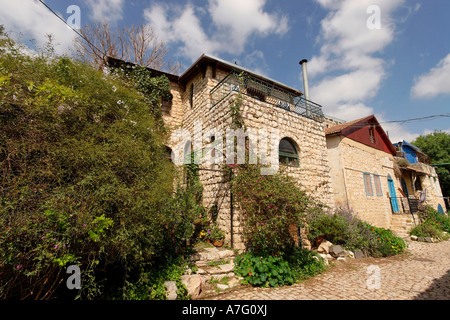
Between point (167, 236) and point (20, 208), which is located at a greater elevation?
point (20, 208)

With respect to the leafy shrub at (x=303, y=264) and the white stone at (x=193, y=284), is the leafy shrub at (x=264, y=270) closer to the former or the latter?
the leafy shrub at (x=303, y=264)

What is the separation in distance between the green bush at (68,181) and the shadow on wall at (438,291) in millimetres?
5268

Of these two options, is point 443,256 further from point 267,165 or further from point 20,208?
point 20,208

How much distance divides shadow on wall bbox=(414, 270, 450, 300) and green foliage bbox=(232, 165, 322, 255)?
249 cm

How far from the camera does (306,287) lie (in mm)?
4133

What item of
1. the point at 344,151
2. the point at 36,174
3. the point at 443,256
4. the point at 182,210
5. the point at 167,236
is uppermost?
the point at 344,151

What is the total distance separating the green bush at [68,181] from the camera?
7.50 ft

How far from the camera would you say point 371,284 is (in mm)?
4289

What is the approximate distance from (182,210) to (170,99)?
689cm

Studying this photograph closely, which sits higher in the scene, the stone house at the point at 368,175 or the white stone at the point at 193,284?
the stone house at the point at 368,175

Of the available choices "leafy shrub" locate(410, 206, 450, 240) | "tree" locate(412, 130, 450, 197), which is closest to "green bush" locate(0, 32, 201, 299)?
"leafy shrub" locate(410, 206, 450, 240)

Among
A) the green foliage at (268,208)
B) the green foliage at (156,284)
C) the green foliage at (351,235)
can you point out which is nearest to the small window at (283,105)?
the green foliage at (268,208)

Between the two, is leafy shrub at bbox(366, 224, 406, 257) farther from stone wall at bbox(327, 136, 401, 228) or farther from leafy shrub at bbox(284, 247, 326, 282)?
leafy shrub at bbox(284, 247, 326, 282)
